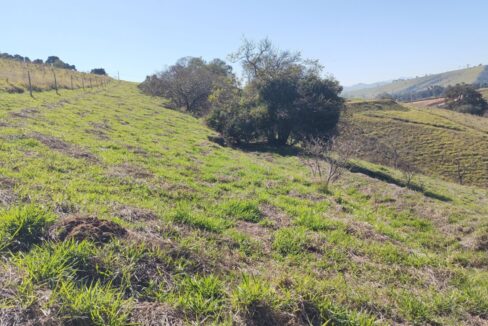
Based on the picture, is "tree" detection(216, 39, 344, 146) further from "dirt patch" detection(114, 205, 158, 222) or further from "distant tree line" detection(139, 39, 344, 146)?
"dirt patch" detection(114, 205, 158, 222)

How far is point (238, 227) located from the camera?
6152mm

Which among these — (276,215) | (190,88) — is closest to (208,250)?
(276,215)

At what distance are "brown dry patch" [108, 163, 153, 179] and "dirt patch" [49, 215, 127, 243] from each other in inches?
149

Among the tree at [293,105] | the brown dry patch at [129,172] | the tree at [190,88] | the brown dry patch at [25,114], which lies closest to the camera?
the brown dry patch at [129,172]

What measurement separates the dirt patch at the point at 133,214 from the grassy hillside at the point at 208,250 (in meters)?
0.02

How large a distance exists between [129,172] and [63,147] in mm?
3031

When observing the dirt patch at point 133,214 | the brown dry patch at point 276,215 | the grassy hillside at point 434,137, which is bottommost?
the grassy hillside at point 434,137

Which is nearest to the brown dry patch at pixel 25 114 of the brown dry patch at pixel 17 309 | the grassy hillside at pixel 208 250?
the grassy hillside at pixel 208 250

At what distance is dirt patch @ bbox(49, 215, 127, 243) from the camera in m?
3.88

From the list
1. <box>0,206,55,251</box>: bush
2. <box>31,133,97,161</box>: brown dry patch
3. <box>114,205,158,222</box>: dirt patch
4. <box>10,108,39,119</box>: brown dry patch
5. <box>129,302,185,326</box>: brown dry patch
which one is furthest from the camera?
<box>10,108,39,119</box>: brown dry patch

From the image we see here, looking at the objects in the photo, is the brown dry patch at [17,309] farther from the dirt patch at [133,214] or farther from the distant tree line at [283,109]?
the distant tree line at [283,109]

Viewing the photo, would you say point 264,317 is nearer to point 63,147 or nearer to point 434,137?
point 63,147

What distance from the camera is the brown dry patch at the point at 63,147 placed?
9.39 meters

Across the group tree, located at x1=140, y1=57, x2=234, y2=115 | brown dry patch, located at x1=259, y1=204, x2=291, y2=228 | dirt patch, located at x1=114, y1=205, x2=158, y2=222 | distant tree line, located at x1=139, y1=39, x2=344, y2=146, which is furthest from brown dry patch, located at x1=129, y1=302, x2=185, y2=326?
tree, located at x1=140, y1=57, x2=234, y2=115
